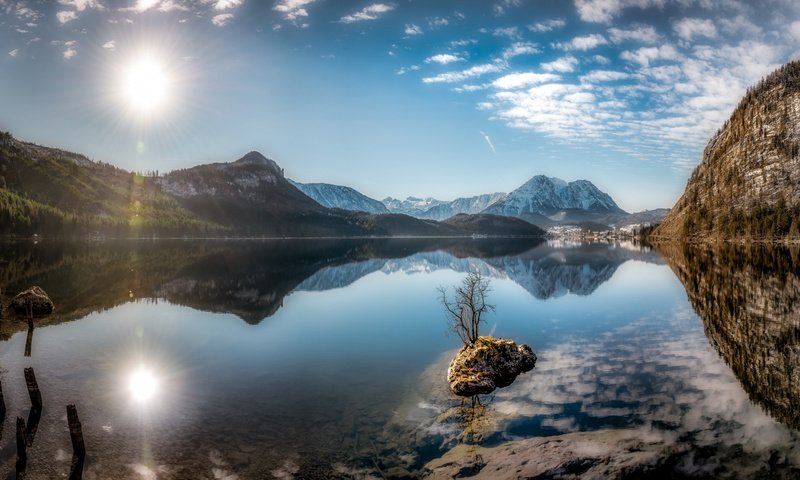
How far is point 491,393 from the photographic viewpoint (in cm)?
3042

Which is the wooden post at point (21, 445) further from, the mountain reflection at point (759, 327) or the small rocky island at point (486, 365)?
the mountain reflection at point (759, 327)

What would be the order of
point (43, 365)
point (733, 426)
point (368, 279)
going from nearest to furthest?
point (733, 426) < point (43, 365) < point (368, 279)

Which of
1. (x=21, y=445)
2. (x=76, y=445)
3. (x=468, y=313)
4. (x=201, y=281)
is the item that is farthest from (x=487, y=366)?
(x=201, y=281)

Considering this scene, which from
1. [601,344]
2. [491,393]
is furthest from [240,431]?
[601,344]

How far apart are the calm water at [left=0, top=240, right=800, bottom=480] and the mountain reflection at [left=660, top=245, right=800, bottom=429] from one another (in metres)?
0.27

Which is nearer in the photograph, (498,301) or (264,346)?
(264,346)

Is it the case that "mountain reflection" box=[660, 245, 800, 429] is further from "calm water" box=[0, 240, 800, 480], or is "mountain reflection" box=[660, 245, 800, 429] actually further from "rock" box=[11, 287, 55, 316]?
"rock" box=[11, 287, 55, 316]

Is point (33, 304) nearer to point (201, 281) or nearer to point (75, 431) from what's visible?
point (201, 281)

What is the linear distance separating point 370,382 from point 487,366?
8.47 metres

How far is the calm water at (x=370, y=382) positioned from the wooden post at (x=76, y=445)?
378 millimetres

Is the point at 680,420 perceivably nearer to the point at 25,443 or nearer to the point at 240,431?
the point at 240,431

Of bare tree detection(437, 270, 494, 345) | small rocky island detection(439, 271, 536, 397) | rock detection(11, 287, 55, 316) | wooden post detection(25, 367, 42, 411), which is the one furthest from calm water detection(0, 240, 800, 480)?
rock detection(11, 287, 55, 316)

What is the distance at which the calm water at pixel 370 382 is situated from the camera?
22000 millimetres

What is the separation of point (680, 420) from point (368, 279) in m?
86.0
